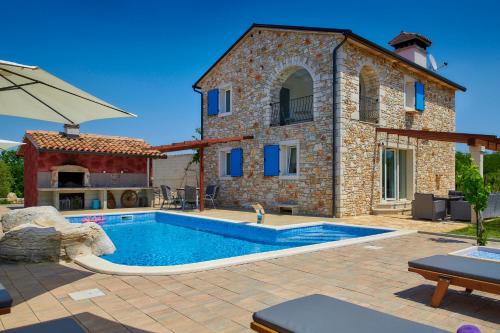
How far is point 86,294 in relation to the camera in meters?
3.68

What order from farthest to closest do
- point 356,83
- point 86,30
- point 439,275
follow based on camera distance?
point 86,30, point 356,83, point 439,275

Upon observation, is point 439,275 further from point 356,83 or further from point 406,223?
point 356,83

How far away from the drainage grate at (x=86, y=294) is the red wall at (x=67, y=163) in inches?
458

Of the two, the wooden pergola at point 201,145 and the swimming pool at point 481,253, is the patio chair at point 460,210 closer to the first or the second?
the swimming pool at point 481,253

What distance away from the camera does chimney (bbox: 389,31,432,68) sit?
17000 mm

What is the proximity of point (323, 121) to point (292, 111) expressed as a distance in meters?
2.96

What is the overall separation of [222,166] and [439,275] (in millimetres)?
12839

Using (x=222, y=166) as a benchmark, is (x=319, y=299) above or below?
below

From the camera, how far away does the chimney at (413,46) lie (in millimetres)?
17000

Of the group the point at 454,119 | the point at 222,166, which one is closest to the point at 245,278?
the point at 222,166

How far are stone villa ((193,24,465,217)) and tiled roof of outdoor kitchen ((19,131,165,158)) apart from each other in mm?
3190

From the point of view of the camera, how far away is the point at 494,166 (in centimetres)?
2617

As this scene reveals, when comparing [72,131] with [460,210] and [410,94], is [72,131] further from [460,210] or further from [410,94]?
[460,210]

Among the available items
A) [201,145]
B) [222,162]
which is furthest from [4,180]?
[201,145]
